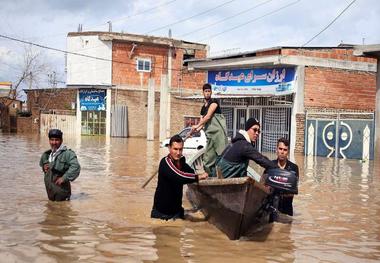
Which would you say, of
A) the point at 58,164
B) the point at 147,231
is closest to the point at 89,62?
the point at 58,164

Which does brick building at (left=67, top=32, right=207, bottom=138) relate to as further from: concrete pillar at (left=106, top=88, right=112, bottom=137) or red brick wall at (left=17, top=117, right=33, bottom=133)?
red brick wall at (left=17, top=117, right=33, bottom=133)

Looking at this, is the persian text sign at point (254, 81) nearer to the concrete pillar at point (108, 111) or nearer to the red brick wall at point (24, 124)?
the concrete pillar at point (108, 111)

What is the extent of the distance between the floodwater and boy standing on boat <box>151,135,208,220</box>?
18 cm

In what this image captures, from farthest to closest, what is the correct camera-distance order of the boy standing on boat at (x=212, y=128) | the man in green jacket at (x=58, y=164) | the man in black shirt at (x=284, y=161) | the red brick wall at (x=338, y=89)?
1. the red brick wall at (x=338, y=89)
2. the boy standing on boat at (x=212, y=128)
3. the man in green jacket at (x=58, y=164)
4. the man in black shirt at (x=284, y=161)

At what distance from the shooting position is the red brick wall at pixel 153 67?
39094 mm

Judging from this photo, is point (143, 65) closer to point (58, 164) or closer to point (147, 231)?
point (58, 164)

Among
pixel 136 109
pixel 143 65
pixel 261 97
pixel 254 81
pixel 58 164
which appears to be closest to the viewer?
pixel 58 164

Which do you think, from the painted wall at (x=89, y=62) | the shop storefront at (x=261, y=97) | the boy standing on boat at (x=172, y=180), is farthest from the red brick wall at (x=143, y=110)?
the boy standing on boat at (x=172, y=180)

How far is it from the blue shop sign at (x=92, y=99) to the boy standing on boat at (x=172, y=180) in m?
32.4

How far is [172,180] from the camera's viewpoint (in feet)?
23.7

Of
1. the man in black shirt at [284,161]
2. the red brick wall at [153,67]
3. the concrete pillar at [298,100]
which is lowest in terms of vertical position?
the man in black shirt at [284,161]

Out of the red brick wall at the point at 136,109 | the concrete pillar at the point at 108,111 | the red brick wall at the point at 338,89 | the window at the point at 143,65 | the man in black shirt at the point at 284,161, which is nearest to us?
the man in black shirt at the point at 284,161

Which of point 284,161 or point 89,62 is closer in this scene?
point 284,161

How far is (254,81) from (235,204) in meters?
19.1
